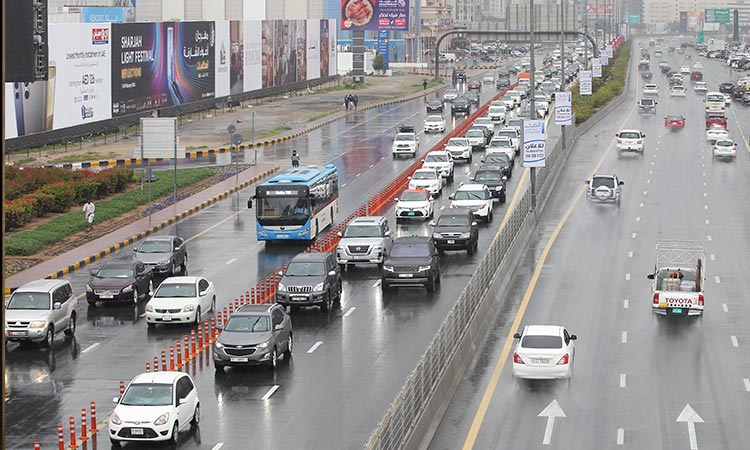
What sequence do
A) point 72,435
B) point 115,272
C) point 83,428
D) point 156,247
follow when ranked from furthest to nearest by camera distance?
point 156,247
point 115,272
point 83,428
point 72,435

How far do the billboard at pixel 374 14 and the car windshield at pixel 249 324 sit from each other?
125 meters

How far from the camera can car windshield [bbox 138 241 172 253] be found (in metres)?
44.3

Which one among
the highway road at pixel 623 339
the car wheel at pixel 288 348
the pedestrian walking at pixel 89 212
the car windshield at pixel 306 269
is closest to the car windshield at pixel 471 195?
the highway road at pixel 623 339

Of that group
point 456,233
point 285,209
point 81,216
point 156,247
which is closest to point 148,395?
point 156,247

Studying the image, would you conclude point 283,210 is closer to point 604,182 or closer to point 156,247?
point 156,247

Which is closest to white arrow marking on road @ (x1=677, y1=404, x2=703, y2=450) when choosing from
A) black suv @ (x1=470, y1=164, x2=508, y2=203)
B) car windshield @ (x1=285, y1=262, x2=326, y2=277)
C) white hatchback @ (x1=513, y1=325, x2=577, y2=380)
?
white hatchback @ (x1=513, y1=325, x2=577, y2=380)

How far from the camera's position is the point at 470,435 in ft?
85.5

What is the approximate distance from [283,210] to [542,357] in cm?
2108

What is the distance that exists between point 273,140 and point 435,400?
2582 inches

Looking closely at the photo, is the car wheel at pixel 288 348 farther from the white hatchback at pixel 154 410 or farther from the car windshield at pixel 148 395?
the car windshield at pixel 148 395

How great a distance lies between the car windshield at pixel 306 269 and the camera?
38625 millimetres

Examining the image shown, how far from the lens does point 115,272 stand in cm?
3975

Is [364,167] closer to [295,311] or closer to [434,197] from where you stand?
[434,197]

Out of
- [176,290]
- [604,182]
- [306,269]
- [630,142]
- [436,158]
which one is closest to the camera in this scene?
[176,290]
